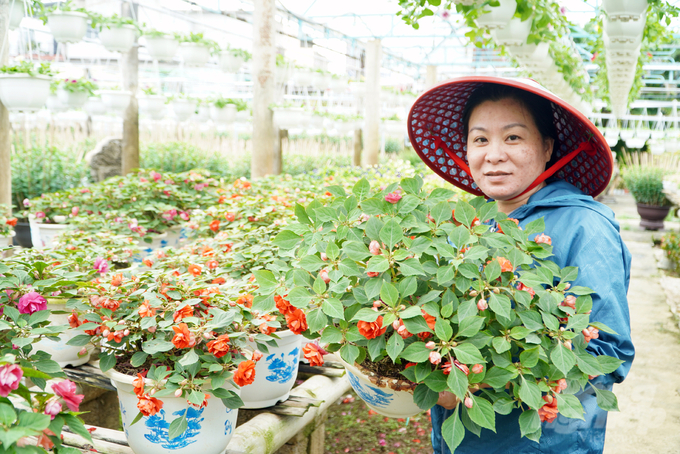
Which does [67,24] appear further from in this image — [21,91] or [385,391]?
[385,391]

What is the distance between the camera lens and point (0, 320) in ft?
3.33

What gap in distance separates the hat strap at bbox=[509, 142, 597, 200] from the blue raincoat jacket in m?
0.07

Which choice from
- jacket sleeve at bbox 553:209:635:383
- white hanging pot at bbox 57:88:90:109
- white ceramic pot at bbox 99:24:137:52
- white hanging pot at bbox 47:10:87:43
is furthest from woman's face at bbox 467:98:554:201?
white hanging pot at bbox 57:88:90:109

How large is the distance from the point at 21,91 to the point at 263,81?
1846mm

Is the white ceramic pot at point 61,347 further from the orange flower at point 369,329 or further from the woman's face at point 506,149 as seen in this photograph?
the woman's face at point 506,149

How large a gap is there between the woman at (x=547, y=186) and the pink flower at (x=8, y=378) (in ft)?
2.14

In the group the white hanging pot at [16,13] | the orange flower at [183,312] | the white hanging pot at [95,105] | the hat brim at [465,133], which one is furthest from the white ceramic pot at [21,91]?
the white hanging pot at [95,105]

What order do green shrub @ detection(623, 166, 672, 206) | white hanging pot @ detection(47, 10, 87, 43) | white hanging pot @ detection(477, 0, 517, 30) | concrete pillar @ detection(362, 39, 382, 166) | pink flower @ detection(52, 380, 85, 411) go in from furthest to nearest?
green shrub @ detection(623, 166, 672, 206) → concrete pillar @ detection(362, 39, 382, 166) → white hanging pot @ detection(47, 10, 87, 43) → white hanging pot @ detection(477, 0, 517, 30) → pink flower @ detection(52, 380, 85, 411)

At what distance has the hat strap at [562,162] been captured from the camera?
47.8 inches

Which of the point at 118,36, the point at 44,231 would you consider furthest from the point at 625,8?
the point at 118,36

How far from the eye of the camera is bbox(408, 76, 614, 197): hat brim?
1.16m

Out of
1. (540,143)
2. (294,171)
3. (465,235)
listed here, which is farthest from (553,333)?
(294,171)

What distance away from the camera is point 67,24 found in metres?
3.68

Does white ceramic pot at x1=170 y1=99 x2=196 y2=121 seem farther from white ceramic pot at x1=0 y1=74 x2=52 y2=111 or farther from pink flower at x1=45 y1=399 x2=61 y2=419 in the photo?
pink flower at x1=45 y1=399 x2=61 y2=419
